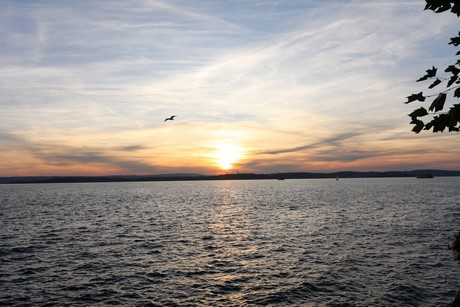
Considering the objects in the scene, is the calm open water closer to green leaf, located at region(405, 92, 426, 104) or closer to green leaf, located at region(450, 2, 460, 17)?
green leaf, located at region(405, 92, 426, 104)

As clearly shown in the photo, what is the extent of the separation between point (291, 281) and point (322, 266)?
253 inches

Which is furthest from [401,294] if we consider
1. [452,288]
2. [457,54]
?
[457,54]

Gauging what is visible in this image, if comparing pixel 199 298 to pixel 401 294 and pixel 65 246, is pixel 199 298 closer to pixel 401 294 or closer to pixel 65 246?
pixel 401 294

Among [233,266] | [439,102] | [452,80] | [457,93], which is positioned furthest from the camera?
[233,266]

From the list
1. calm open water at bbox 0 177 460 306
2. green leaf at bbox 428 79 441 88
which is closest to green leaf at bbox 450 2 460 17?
green leaf at bbox 428 79 441 88

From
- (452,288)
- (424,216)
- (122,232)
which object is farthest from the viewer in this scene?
(424,216)

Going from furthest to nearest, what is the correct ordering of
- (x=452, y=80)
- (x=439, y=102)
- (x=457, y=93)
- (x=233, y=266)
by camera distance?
(x=233, y=266)
(x=452, y=80)
(x=457, y=93)
(x=439, y=102)

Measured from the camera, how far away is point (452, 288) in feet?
97.7

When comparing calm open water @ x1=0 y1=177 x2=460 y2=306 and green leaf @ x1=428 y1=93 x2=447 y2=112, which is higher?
green leaf @ x1=428 y1=93 x2=447 y2=112

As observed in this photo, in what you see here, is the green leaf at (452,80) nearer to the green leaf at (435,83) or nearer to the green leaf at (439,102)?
the green leaf at (435,83)

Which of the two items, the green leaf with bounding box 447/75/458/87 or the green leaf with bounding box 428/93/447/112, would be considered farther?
the green leaf with bounding box 447/75/458/87

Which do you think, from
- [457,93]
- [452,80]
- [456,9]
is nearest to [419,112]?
[457,93]

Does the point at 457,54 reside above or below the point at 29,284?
above

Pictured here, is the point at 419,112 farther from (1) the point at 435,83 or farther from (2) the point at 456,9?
(2) the point at 456,9
